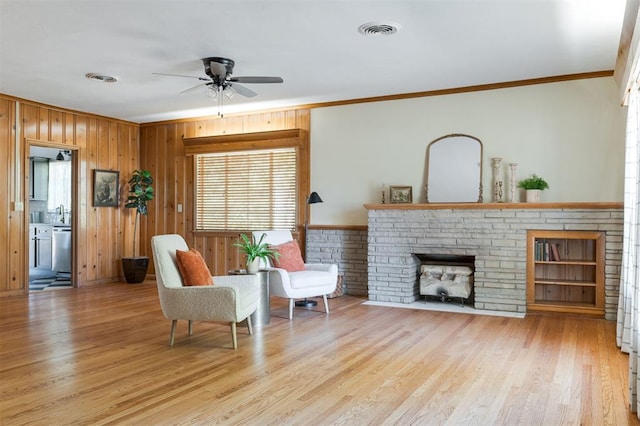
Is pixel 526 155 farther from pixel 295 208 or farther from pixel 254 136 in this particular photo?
pixel 254 136

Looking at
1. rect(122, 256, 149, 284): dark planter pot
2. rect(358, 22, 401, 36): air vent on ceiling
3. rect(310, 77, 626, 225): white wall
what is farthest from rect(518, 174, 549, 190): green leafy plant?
rect(122, 256, 149, 284): dark planter pot

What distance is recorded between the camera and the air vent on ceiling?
420 centimetres

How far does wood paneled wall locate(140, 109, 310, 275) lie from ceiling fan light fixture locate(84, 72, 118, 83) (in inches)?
87.4

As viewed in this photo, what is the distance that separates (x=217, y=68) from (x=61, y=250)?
595cm

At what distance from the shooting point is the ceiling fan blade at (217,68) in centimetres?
500

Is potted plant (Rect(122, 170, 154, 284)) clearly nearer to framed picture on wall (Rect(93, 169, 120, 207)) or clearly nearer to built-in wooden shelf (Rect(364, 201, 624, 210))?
framed picture on wall (Rect(93, 169, 120, 207))

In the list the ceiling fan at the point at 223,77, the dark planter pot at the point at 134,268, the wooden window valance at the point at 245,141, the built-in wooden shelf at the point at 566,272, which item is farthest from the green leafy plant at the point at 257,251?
the dark planter pot at the point at 134,268

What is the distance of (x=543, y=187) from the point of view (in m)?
5.66

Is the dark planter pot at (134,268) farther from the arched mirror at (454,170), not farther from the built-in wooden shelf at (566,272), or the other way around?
the built-in wooden shelf at (566,272)

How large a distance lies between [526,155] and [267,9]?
3.49m

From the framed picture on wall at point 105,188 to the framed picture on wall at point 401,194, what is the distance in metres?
4.44

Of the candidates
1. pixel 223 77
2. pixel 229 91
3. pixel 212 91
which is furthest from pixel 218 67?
pixel 229 91

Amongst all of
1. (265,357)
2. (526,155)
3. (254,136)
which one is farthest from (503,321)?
(254,136)

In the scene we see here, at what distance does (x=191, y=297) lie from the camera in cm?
401
